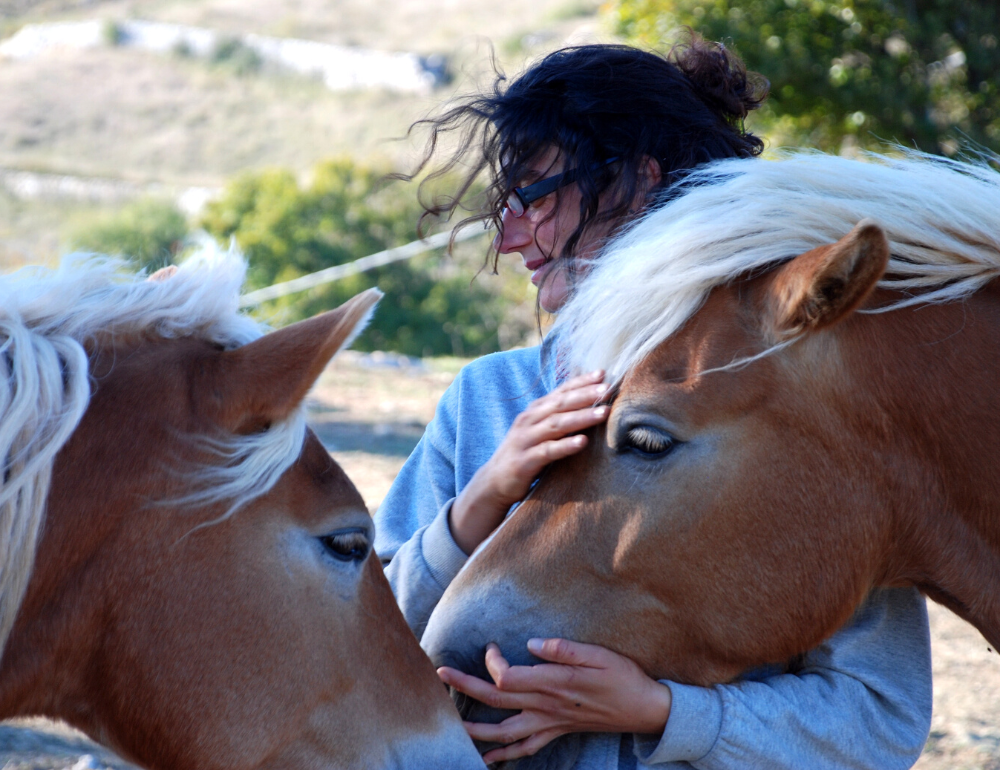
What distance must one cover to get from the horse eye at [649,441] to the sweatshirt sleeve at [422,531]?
47 centimetres

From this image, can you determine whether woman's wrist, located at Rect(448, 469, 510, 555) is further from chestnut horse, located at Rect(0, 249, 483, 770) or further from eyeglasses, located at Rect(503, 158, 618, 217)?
eyeglasses, located at Rect(503, 158, 618, 217)

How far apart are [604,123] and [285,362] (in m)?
0.97

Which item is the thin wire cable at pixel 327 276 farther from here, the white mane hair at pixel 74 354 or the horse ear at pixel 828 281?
the horse ear at pixel 828 281

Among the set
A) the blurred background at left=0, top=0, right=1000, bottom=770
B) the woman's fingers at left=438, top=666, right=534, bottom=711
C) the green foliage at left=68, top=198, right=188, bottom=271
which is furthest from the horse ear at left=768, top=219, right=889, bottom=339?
the green foliage at left=68, top=198, right=188, bottom=271

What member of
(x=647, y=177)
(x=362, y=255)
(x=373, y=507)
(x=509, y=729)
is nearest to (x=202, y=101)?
(x=362, y=255)

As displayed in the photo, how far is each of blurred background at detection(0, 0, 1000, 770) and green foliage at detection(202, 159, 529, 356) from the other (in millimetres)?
42

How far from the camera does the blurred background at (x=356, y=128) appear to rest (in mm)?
4434

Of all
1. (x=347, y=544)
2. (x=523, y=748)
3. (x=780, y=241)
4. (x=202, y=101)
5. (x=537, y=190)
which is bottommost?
(x=202, y=101)

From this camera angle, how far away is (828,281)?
1.50 m

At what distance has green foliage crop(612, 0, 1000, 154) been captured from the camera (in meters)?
8.34

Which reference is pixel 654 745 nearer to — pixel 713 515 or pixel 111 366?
pixel 713 515

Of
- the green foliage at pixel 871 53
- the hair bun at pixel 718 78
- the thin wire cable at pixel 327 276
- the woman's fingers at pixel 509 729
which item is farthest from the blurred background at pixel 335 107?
the woman's fingers at pixel 509 729

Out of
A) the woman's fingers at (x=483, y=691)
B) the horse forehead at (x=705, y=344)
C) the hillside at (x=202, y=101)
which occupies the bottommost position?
the hillside at (x=202, y=101)

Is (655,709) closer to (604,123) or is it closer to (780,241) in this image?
(780,241)
